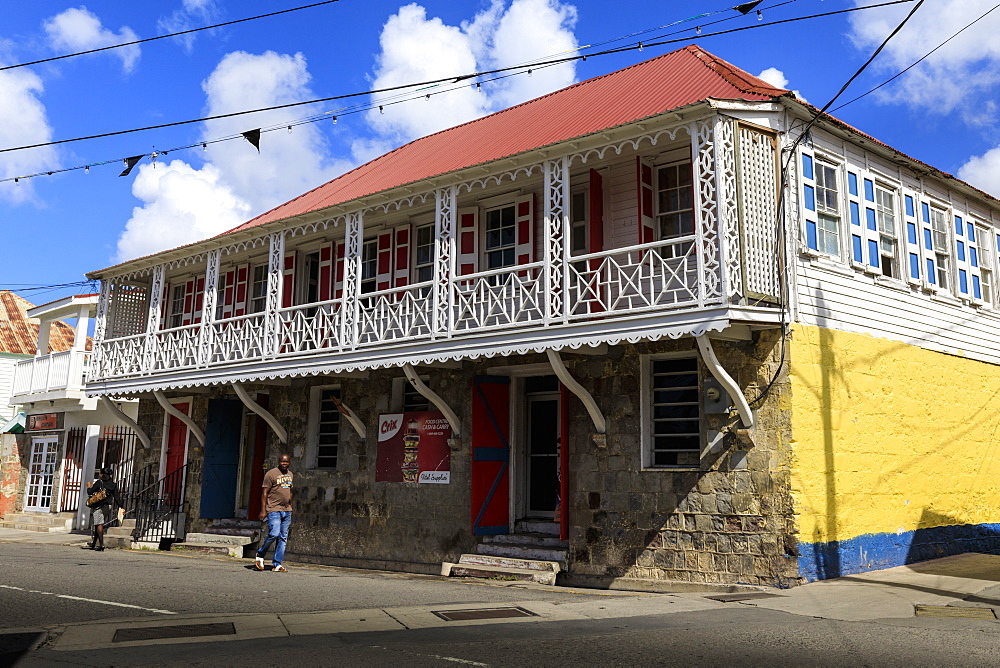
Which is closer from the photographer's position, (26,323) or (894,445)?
(894,445)

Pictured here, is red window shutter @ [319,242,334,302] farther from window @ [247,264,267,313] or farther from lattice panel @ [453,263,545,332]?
lattice panel @ [453,263,545,332]

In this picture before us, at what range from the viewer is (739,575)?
1043cm

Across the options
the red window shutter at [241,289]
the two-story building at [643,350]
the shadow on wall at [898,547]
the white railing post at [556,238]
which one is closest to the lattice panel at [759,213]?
the two-story building at [643,350]

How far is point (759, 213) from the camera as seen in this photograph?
10.4 metres

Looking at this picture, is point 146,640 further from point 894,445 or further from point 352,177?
point 352,177

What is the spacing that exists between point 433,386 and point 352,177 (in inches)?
278

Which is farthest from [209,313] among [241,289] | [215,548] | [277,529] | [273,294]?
[277,529]

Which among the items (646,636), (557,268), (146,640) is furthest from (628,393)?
(146,640)

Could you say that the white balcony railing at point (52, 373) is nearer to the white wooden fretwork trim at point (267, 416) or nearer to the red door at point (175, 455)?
the red door at point (175, 455)

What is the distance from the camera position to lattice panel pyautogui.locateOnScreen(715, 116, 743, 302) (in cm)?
984

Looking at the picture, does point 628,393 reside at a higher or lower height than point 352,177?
lower

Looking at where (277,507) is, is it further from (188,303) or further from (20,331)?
(20,331)

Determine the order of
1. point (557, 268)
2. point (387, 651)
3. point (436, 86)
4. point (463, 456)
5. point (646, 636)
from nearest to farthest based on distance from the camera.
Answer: point (387, 651) < point (646, 636) < point (557, 268) < point (436, 86) < point (463, 456)

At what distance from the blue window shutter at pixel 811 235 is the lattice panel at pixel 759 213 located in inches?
28.9
